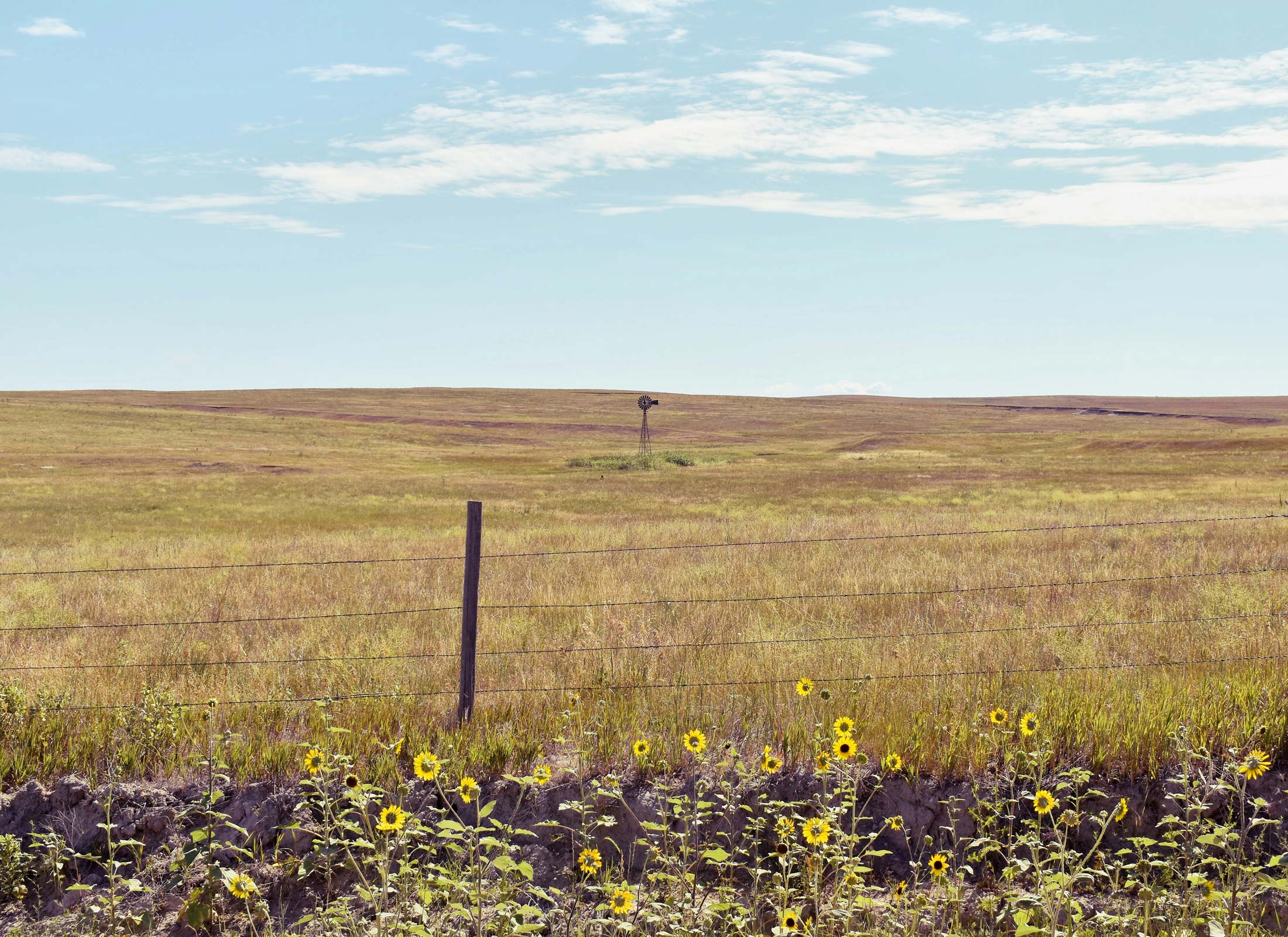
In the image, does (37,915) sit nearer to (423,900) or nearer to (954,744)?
(423,900)

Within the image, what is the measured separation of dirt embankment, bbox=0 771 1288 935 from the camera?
491 cm

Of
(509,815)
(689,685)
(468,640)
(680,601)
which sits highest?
(468,640)

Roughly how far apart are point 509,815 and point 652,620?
5115 mm

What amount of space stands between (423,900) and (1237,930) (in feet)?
10.8

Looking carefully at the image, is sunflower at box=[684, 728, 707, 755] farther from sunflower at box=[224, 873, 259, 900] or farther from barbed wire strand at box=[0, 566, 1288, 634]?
barbed wire strand at box=[0, 566, 1288, 634]

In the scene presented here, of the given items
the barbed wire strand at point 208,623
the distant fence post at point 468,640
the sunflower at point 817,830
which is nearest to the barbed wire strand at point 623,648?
the barbed wire strand at point 208,623

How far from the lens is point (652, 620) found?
10164 mm

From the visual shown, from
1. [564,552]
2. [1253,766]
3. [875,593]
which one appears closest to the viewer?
[1253,766]

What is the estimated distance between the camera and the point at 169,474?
45.7 m

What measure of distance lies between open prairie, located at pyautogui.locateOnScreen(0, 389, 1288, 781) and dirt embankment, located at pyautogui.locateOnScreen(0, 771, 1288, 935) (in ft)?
0.61

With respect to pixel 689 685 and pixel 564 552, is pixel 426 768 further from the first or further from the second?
pixel 564 552

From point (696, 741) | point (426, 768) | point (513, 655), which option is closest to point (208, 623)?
point (513, 655)

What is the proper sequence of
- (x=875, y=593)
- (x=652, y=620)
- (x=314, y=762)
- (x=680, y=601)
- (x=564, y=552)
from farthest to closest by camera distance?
(x=564, y=552) < (x=680, y=601) < (x=875, y=593) < (x=652, y=620) < (x=314, y=762)

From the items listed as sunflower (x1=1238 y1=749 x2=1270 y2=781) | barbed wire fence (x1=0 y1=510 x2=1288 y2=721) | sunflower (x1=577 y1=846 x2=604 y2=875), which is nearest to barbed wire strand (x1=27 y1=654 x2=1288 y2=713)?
barbed wire fence (x1=0 y1=510 x2=1288 y2=721)
